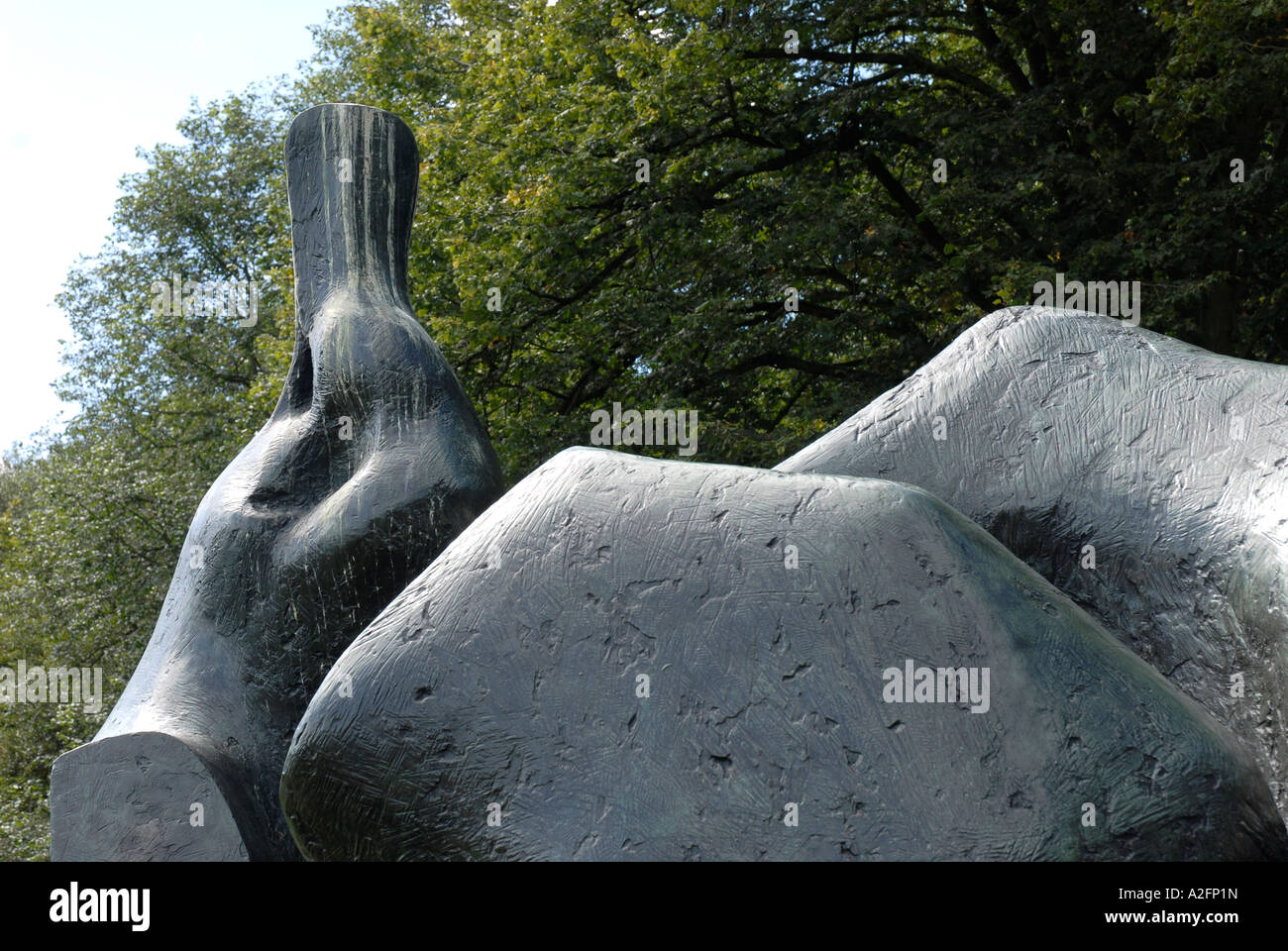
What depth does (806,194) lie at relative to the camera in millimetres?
15094

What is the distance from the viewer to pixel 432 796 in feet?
11.3

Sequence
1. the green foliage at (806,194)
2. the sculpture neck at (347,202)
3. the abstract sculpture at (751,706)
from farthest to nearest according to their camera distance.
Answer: the green foliage at (806,194) < the sculpture neck at (347,202) < the abstract sculpture at (751,706)

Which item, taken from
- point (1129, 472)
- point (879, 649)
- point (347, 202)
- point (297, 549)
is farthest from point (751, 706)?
point (347, 202)

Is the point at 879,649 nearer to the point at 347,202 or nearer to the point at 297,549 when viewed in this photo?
the point at 297,549

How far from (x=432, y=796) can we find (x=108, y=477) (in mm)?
20076

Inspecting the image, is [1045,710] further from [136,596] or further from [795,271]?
[136,596]

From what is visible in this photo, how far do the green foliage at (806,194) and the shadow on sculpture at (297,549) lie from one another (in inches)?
314

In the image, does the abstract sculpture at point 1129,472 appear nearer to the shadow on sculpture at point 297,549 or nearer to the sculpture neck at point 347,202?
the shadow on sculpture at point 297,549

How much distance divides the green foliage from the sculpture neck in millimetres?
7831

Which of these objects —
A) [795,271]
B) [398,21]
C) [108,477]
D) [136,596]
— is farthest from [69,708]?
[795,271]

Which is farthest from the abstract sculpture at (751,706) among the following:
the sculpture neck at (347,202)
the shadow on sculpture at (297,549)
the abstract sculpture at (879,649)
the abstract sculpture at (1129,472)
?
the sculpture neck at (347,202)

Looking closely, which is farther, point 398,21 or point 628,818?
point 398,21

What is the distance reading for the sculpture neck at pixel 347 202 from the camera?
609 cm

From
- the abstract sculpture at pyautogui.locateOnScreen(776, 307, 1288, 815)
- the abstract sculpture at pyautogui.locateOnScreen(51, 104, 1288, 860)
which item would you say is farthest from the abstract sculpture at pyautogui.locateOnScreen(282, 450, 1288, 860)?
the abstract sculpture at pyautogui.locateOnScreen(776, 307, 1288, 815)
